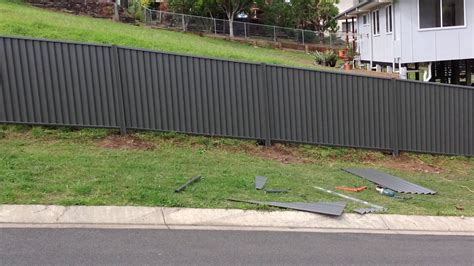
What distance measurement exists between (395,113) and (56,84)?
275 inches

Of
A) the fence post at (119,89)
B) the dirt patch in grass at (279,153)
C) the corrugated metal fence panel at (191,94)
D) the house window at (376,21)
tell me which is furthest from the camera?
the house window at (376,21)

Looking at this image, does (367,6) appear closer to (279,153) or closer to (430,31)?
(430,31)

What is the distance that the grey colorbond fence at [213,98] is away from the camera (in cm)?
938

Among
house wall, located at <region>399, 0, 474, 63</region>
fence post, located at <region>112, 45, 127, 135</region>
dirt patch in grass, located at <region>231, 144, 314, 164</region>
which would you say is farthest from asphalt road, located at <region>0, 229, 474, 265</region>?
Result: house wall, located at <region>399, 0, 474, 63</region>

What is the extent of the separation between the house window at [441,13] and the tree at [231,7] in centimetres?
1765

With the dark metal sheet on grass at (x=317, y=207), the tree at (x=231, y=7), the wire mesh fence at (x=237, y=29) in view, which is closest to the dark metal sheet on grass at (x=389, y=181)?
the dark metal sheet on grass at (x=317, y=207)

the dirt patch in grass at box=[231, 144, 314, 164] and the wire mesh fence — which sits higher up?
the wire mesh fence

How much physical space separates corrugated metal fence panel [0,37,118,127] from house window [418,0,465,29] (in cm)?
1455

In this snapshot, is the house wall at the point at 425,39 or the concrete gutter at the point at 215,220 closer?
the concrete gutter at the point at 215,220

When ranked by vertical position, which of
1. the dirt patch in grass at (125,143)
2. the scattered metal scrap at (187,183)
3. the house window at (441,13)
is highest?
the house window at (441,13)

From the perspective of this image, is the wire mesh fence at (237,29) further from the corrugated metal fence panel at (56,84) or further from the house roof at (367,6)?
the corrugated metal fence panel at (56,84)

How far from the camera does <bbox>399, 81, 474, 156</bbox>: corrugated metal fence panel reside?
11.8 meters

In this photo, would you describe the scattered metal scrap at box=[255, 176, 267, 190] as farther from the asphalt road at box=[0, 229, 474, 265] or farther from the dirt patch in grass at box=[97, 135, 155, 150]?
the dirt patch in grass at box=[97, 135, 155, 150]

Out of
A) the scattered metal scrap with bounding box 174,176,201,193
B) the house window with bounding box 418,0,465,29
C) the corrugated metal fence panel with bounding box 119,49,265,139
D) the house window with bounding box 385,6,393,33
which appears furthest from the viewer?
the house window with bounding box 385,6,393,33
